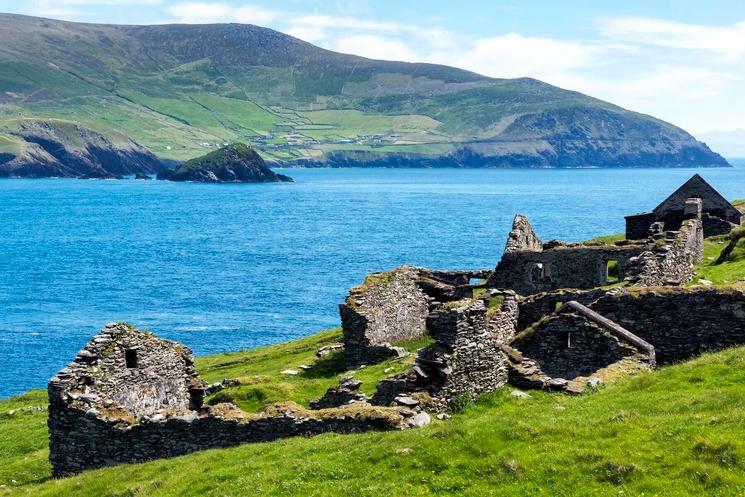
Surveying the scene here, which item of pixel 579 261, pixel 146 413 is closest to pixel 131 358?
pixel 146 413

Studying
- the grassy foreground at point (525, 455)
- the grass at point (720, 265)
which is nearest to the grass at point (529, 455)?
the grassy foreground at point (525, 455)

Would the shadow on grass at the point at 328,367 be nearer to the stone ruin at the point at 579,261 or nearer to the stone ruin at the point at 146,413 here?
the stone ruin at the point at 146,413

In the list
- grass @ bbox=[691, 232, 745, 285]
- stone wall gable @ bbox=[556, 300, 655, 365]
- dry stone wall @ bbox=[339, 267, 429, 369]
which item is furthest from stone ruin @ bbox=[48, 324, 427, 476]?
grass @ bbox=[691, 232, 745, 285]

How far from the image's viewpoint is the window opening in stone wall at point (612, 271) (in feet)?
149

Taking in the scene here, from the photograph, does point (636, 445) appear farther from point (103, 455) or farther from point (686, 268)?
point (686, 268)

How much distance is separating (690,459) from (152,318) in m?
106

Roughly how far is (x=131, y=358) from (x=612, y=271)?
26082 mm

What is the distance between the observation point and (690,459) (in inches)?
652

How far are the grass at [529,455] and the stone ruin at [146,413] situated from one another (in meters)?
1.05

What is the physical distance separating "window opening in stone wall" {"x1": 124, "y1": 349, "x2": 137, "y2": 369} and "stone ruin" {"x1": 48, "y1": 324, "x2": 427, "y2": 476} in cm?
3

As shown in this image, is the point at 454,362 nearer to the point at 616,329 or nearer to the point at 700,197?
the point at 616,329

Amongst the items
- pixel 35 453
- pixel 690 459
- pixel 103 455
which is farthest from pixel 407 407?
pixel 35 453

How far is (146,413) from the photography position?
103 ft

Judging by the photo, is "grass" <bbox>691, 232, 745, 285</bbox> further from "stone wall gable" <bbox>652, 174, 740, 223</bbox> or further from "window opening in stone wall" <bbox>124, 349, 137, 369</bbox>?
"window opening in stone wall" <bbox>124, 349, 137, 369</bbox>
